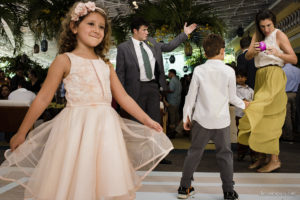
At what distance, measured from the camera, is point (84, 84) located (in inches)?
67.2

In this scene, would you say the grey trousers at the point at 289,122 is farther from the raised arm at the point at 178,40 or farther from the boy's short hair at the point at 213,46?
the boy's short hair at the point at 213,46

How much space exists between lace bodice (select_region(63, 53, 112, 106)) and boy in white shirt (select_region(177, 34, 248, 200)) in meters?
0.92

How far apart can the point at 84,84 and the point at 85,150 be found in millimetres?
319

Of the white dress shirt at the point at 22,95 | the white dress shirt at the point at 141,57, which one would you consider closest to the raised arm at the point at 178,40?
the white dress shirt at the point at 141,57

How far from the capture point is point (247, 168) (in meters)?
3.78

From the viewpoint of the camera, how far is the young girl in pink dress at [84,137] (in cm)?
156

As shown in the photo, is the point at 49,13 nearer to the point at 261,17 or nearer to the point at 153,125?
the point at 261,17

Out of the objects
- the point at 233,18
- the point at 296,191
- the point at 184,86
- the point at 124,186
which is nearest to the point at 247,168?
the point at 296,191

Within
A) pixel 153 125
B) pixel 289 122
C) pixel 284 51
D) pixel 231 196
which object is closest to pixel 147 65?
pixel 284 51

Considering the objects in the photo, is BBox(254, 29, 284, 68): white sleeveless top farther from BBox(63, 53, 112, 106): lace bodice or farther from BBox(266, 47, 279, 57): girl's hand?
BBox(63, 53, 112, 106): lace bodice

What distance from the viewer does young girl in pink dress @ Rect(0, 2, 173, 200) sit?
156cm

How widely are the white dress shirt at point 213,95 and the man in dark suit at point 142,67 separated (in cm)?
128

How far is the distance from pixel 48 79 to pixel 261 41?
7.05ft

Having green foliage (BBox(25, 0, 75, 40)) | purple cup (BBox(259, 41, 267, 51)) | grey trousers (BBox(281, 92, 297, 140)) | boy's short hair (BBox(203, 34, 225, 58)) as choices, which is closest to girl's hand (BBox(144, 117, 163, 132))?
boy's short hair (BBox(203, 34, 225, 58))
